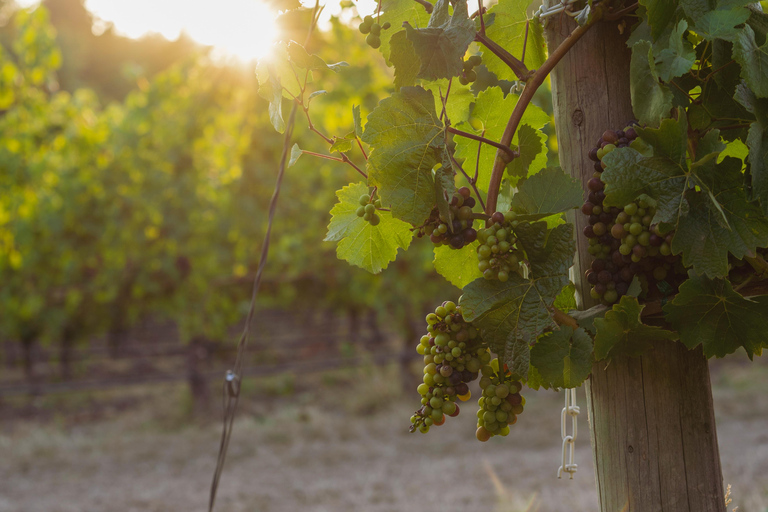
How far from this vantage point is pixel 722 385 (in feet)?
29.5

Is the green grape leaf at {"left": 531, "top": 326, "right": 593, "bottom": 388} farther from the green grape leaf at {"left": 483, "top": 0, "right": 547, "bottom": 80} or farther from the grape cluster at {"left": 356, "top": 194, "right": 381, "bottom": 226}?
the green grape leaf at {"left": 483, "top": 0, "right": 547, "bottom": 80}

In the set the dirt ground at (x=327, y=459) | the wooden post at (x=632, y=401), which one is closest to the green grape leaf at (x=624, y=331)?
the wooden post at (x=632, y=401)

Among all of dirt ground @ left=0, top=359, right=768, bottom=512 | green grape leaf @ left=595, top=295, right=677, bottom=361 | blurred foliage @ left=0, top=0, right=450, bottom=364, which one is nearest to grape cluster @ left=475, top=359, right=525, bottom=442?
green grape leaf @ left=595, top=295, right=677, bottom=361

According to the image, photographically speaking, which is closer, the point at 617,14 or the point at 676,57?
the point at 676,57

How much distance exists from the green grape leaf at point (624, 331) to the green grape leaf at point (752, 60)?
35 cm

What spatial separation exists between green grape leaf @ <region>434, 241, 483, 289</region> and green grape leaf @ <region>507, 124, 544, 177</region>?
160 mm

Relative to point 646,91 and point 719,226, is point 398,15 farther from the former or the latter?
point 719,226

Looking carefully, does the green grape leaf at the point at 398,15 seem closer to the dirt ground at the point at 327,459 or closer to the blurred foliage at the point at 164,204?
the dirt ground at the point at 327,459

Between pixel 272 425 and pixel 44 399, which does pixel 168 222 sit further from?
Result: pixel 44 399

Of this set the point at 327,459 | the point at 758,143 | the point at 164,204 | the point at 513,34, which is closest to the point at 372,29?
the point at 513,34

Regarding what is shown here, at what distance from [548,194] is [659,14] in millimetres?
319

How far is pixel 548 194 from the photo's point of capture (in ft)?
3.30

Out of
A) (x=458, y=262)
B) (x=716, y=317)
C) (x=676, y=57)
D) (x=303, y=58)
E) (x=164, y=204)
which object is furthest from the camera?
(x=164, y=204)

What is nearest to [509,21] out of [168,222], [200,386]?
[168,222]
